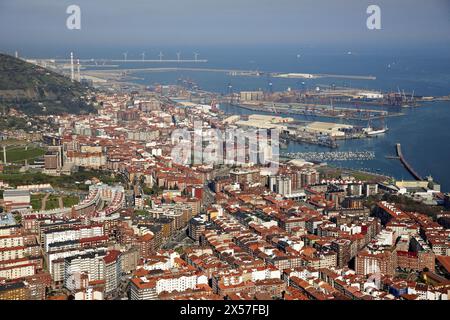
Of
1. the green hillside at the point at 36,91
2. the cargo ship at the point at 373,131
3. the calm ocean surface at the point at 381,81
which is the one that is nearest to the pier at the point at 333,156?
the calm ocean surface at the point at 381,81

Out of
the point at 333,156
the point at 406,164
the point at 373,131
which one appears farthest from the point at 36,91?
the point at 406,164

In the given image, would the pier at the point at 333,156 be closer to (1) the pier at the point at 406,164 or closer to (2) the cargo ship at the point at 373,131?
(1) the pier at the point at 406,164

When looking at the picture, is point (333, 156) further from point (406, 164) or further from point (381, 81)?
point (381, 81)

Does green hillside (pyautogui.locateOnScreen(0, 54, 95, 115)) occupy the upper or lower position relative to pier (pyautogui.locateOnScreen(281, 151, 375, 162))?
upper

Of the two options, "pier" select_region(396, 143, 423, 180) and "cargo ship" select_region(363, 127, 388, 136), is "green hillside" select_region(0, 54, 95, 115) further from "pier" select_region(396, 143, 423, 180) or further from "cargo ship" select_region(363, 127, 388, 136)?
"pier" select_region(396, 143, 423, 180)

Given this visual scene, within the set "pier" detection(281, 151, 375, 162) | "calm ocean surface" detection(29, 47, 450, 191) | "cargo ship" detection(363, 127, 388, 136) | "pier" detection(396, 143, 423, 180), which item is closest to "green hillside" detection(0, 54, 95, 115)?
"calm ocean surface" detection(29, 47, 450, 191)

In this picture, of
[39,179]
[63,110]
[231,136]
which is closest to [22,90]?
[63,110]

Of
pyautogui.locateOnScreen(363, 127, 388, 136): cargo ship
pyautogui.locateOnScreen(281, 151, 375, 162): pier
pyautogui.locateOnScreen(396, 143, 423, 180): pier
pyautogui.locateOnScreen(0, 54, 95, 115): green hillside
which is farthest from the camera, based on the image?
pyautogui.locateOnScreen(0, 54, 95, 115): green hillside

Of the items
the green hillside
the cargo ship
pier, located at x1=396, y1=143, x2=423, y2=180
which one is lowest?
pier, located at x1=396, y1=143, x2=423, y2=180
